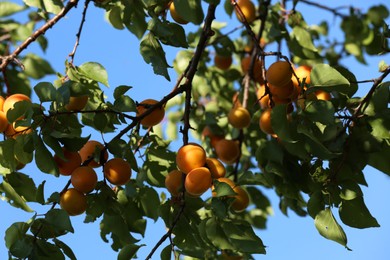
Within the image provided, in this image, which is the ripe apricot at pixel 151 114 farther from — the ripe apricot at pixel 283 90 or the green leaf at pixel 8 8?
the green leaf at pixel 8 8

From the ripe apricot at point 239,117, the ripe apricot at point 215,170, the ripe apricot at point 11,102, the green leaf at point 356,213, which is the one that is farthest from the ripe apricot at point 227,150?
the ripe apricot at point 11,102

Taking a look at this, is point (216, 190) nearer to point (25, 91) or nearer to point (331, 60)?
point (25, 91)

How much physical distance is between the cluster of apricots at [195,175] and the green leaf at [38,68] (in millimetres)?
1503

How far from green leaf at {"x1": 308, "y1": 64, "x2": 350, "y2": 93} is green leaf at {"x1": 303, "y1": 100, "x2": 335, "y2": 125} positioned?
7 cm

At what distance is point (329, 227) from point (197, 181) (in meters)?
0.35

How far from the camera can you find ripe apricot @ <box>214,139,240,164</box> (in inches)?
97.6

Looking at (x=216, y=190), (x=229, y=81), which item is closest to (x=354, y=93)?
(x=216, y=190)

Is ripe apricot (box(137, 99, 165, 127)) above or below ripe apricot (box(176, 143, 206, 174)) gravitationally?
above

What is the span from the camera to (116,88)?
1.75m

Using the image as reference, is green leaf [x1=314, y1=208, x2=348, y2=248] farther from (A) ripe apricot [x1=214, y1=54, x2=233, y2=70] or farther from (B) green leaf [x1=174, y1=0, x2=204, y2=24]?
(A) ripe apricot [x1=214, y1=54, x2=233, y2=70]

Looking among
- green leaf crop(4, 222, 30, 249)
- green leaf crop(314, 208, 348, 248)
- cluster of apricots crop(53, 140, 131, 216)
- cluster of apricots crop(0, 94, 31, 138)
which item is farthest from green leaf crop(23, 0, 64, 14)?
green leaf crop(314, 208, 348, 248)

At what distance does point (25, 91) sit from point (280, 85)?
174 centimetres

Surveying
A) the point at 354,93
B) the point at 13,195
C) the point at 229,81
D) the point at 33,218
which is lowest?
the point at 33,218

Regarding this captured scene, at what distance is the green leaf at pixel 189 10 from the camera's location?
1.66 meters
